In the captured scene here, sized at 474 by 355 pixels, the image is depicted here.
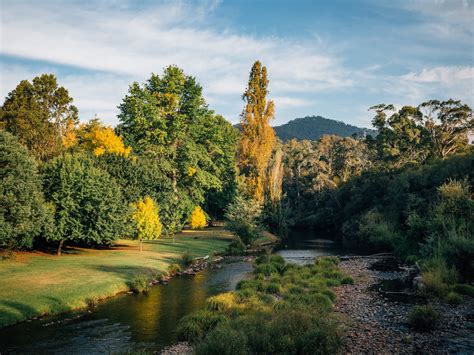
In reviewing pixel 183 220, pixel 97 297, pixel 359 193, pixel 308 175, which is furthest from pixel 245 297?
pixel 308 175

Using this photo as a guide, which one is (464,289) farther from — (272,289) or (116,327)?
(116,327)

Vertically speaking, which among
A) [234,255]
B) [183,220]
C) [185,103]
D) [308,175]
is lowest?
[234,255]

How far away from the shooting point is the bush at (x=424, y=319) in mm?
15477

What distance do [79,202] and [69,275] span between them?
6.91 meters

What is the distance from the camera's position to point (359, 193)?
6431 cm

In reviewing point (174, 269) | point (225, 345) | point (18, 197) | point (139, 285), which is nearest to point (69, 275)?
point (139, 285)

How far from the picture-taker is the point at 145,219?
109 feet

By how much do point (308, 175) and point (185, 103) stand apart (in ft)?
157

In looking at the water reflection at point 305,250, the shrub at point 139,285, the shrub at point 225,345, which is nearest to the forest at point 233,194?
the shrub at point 225,345

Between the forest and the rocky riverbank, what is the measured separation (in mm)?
1025

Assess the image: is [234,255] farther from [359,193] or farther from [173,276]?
[359,193]

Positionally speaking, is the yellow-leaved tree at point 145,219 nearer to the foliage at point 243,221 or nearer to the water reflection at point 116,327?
the water reflection at point 116,327

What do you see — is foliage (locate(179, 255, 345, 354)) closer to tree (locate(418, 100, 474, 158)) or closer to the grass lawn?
the grass lawn

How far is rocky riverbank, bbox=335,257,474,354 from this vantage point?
44.5ft
